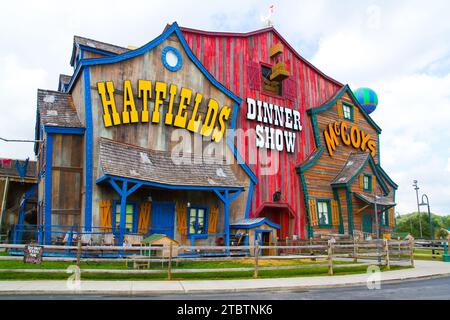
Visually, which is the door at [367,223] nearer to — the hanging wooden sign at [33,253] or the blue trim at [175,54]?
the blue trim at [175,54]

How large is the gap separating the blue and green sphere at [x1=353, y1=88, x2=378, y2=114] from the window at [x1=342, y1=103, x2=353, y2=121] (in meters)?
7.70

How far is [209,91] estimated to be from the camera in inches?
886

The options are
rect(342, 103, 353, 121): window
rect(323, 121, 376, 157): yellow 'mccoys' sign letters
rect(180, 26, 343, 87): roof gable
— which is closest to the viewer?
rect(180, 26, 343, 87): roof gable

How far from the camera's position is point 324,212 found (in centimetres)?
2831

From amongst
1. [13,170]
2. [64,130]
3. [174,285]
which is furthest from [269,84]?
[13,170]

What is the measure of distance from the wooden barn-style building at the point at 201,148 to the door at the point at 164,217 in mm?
50

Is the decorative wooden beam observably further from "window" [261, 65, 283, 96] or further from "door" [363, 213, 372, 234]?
"door" [363, 213, 372, 234]

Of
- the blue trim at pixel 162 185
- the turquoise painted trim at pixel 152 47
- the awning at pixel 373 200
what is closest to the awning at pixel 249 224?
the blue trim at pixel 162 185

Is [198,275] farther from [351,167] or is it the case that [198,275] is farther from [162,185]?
[351,167]

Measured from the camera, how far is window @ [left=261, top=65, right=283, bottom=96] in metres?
27.6

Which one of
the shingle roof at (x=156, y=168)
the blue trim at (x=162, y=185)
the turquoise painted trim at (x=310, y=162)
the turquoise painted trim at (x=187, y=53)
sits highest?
the turquoise painted trim at (x=187, y=53)

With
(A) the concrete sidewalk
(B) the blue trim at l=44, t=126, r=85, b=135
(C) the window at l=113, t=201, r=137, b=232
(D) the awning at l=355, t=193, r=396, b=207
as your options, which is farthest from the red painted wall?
(A) the concrete sidewalk

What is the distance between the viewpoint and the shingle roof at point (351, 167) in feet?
93.7
